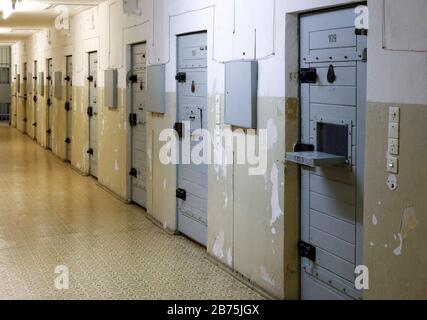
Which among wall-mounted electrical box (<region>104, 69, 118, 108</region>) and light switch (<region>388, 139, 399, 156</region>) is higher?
wall-mounted electrical box (<region>104, 69, 118, 108</region>)

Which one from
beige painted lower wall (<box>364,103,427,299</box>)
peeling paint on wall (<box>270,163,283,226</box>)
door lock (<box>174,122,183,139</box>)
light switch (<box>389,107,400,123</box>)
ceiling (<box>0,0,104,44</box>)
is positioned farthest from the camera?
ceiling (<box>0,0,104,44</box>)

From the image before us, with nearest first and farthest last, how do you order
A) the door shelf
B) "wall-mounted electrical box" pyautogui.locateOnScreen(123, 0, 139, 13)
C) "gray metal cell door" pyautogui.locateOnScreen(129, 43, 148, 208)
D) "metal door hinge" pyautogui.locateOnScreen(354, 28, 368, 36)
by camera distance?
"metal door hinge" pyautogui.locateOnScreen(354, 28, 368, 36) < the door shelf < "wall-mounted electrical box" pyautogui.locateOnScreen(123, 0, 139, 13) < "gray metal cell door" pyautogui.locateOnScreen(129, 43, 148, 208)

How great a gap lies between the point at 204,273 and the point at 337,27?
2.05 meters

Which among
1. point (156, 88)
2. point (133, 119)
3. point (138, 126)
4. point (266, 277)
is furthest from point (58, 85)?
point (266, 277)

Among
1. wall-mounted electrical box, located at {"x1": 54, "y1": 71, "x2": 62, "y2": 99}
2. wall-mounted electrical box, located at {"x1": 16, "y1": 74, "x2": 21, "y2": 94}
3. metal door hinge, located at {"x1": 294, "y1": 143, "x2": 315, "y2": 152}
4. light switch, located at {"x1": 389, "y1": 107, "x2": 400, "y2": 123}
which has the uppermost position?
wall-mounted electrical box, located at {"x1": 16, "y1": 74, "x2": 21, "y2": 94}

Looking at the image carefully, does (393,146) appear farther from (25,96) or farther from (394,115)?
(25,96)

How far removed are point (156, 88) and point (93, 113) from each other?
329cm

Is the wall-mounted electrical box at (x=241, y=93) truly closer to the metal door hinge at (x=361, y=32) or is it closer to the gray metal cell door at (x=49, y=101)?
the metal door hinge at (x=361, y=32)

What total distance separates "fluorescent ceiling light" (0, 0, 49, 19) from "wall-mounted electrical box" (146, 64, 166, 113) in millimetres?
2721

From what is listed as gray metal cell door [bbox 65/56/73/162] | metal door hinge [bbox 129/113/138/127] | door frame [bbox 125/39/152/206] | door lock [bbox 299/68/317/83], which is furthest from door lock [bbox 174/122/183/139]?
gray metal cell door [bbox 65/56/73/162]

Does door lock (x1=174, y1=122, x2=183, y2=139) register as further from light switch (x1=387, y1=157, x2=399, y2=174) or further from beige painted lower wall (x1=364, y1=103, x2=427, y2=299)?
light switch (x1=387, y1=157, x2=399, y2=174)

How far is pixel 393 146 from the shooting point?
2.69m

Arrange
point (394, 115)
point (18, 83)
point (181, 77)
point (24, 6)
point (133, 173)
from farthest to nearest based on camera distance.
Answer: point (18, 83) → point (24, 6) → point (133, 173) → point (181, 77) → point (394, 115)

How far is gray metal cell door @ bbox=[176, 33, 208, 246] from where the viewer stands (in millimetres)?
5008
